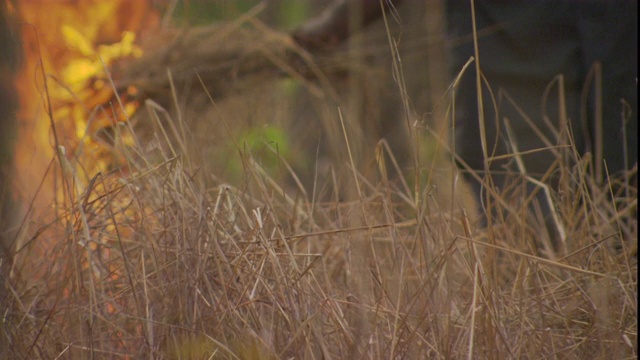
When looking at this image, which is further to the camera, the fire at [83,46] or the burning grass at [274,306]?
the fire at [83,46]

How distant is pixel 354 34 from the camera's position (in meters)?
1.72

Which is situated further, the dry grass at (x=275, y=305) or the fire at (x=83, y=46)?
the fire at (x=83, y=46)

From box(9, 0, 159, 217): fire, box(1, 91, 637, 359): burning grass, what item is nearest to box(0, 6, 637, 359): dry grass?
box(1, 91, 637, 359): burning grass

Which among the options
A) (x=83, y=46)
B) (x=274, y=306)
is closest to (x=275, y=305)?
(x=274, y=306)

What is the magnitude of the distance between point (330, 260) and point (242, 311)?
16 cm

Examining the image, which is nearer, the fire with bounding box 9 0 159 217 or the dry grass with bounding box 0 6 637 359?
the dry grass with bounding box 0 6 637 359

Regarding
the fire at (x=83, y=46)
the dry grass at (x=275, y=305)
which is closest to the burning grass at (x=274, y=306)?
the dry grass at (x=275, y=305)

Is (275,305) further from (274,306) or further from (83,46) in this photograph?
(83,46)

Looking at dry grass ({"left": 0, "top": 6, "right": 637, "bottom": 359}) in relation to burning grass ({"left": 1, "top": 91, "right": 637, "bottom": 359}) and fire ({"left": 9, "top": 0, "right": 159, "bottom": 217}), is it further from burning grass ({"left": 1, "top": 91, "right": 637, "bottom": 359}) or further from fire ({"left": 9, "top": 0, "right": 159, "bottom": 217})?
fire ({"left": 9, "top": 0, "right": 159, "bottom": 217})

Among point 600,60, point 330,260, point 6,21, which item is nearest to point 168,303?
point 330,260

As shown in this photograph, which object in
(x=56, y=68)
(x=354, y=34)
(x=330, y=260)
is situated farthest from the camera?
(x=354, y=34)

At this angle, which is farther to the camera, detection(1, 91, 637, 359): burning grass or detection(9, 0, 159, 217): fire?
detection(9, 0, 159, 217): fire

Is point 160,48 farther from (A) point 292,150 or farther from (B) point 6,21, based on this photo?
(B) point 6,21

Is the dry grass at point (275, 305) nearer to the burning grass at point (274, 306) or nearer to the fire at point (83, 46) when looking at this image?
the burning grass at point (274, 306)
